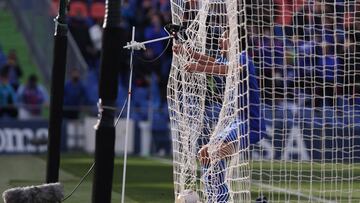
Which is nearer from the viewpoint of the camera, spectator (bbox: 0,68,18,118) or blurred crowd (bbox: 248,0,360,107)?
blurred crowd (bbox: 248,0,360,107)

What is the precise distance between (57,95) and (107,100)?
11.2ft

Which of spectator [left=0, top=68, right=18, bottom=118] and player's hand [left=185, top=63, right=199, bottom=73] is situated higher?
player's hand [left=185, top=63, right=199, bottom=73]

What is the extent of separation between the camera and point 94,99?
Result: 25.3 meters

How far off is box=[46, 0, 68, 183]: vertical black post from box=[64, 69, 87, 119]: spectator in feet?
44.5

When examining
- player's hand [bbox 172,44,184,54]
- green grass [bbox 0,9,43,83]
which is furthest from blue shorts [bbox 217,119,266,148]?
green grass [bbox 0,9,43,83]

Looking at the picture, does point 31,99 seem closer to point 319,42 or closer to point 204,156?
point 319,42

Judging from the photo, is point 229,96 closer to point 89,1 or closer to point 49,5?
point 49,5

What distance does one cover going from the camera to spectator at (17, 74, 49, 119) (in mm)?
24828

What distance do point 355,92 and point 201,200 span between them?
5.77 m

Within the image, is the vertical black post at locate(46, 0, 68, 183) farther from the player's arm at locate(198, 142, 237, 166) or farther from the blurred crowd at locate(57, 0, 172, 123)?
the blurred crowd at locate(57, 0, 172, 123)

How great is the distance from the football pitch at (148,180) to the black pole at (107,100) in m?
5.41

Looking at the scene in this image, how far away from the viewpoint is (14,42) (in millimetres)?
29125

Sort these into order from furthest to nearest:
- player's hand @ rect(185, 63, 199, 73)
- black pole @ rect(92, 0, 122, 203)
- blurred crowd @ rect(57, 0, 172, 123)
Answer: blurred crowd @ rect(57, 0, 172, 123), player's hand @ rect(185, 63, 199, 73), black pole @ rect(92, 0, 122, 203)

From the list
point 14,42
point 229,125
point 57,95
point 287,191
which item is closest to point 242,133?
point 229,125
